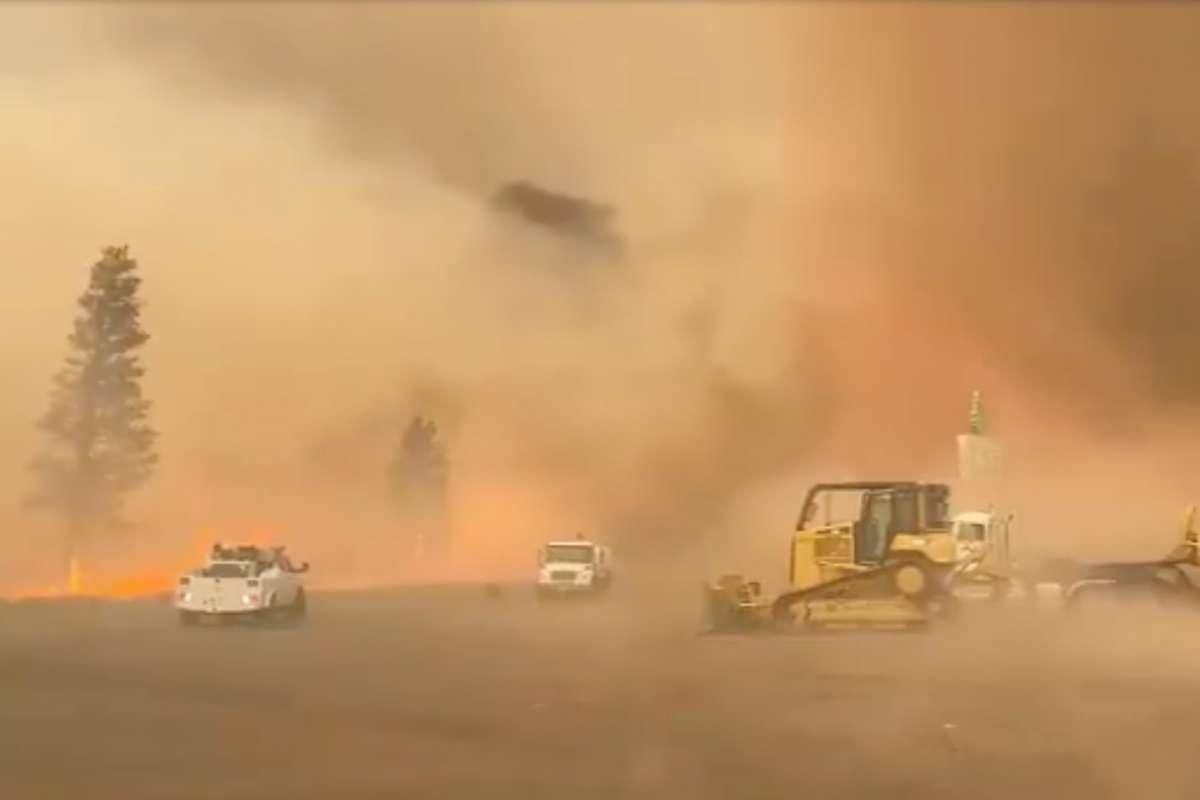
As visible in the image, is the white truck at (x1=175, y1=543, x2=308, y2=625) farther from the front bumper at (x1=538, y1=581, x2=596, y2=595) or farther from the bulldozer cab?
the bulldozer cab

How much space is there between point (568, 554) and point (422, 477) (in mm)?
567

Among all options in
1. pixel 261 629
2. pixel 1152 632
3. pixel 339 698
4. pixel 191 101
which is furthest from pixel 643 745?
pixel 191 101

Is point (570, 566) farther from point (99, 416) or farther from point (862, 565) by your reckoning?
point (99, 416)

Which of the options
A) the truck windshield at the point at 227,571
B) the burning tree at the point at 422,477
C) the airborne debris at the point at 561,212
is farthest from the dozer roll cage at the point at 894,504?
the truck windshield at the point at 227,571

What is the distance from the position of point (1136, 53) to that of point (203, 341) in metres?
3.37

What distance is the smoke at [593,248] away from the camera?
16.7ft

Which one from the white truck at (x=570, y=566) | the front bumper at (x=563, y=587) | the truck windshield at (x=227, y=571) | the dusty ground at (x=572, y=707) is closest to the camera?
the dusty ground at (x=572, y=707)

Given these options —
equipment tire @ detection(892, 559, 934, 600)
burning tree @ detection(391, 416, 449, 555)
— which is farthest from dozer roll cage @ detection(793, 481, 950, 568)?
burning tree @ detection(391, 416, 449, 555)

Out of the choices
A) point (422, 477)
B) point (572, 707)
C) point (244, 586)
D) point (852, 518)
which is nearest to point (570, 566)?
point (422, 477)

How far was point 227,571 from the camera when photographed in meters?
5.39

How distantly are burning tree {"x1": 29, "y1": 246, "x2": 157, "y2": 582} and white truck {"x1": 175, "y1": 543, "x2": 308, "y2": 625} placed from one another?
1.32 feet

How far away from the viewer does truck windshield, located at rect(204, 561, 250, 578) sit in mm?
5309

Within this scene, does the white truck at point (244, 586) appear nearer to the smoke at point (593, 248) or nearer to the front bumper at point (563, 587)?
the smoke at point (593, 248)

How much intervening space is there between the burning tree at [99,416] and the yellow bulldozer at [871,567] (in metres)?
2.05
